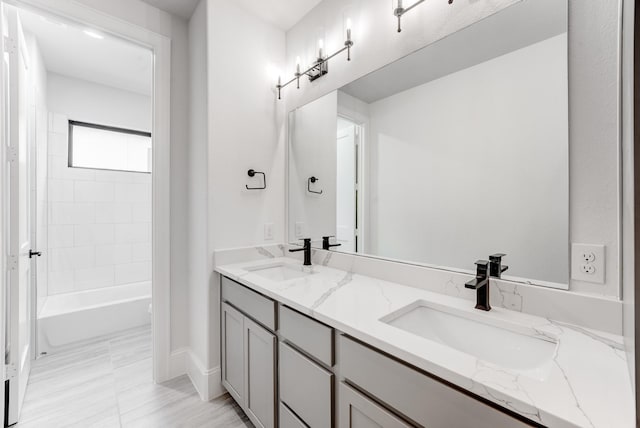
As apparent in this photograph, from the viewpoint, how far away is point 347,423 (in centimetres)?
92

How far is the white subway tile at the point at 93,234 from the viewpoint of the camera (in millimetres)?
3062

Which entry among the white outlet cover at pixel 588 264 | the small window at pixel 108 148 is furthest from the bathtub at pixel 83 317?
the white outlet cover at pixel 588 264

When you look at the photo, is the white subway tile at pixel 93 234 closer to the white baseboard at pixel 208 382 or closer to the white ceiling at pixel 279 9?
the white baseboard at pixel 208 382

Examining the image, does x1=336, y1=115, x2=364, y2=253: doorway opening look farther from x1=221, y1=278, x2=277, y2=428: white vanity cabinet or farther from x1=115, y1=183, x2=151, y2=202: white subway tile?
x1=115, y1=183, x2=151, y2=202: white subway tile

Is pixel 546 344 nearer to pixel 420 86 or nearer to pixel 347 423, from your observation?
pixel 347 423

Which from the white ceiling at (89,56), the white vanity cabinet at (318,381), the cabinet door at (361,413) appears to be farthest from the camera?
the white ceiling at (89,56)

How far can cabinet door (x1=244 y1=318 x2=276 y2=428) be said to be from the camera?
1.31 m

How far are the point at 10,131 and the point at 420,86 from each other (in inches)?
88.0

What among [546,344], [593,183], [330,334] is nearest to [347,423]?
[330,334]

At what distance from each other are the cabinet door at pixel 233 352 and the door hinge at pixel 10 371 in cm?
112

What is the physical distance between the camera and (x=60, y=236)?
296 centimetres

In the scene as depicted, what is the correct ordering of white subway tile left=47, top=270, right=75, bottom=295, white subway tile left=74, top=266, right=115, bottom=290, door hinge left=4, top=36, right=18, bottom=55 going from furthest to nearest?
white subway tile left=74, top=266, right=115, bottom=290 < white subway tile left=47, top=270, right=75, bottom=295 < door hinge left=4, top=36, right=18, bottom=55

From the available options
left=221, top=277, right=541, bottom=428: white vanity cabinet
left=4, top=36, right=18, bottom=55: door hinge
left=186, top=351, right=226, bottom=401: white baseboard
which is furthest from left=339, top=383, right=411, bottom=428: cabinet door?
left=4, top=36, right=18, bottom=55: door hinge

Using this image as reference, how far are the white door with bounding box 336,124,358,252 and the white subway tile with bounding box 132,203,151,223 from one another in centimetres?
283
